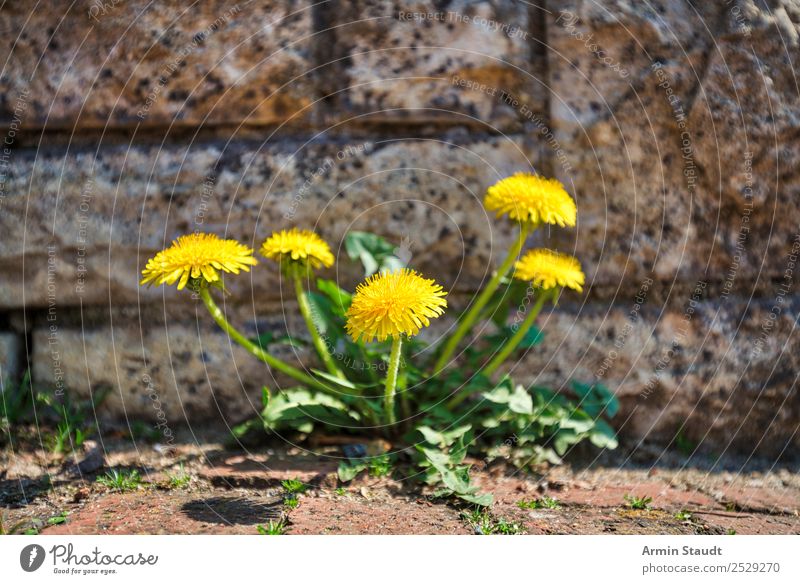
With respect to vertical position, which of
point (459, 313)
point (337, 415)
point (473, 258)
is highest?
point (473, 258)

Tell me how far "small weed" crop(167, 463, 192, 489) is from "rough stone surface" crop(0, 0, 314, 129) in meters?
1.03

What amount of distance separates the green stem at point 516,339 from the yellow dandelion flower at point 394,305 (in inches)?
16.1

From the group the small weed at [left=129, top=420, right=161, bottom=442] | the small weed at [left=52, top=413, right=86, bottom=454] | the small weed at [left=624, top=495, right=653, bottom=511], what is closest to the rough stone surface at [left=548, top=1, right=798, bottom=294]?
the small weed at [left=624, top=495, right=653, bottom=511]

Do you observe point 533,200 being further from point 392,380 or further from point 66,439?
point 66,439

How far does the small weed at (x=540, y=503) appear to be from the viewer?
1679mm

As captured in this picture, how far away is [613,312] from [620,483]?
0.53 m

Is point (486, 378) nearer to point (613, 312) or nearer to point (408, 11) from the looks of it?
point (613, 312)

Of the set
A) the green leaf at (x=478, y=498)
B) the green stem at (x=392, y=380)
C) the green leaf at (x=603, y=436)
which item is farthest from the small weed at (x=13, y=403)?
the green leaf at (x=603, y=436)

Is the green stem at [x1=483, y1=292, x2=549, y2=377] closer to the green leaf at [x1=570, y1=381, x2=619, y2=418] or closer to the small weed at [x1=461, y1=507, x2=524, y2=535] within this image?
the green leaf at [x1=570, y1=381, x2=619, y2=418]

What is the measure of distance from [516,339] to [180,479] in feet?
3.19

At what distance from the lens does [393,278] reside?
1.59 m

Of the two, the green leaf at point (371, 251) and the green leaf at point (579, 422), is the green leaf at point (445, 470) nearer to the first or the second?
the green leaf at point (579, 422)

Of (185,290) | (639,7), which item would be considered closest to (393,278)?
(185,290)

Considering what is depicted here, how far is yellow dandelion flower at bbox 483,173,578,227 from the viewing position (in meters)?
1.74
